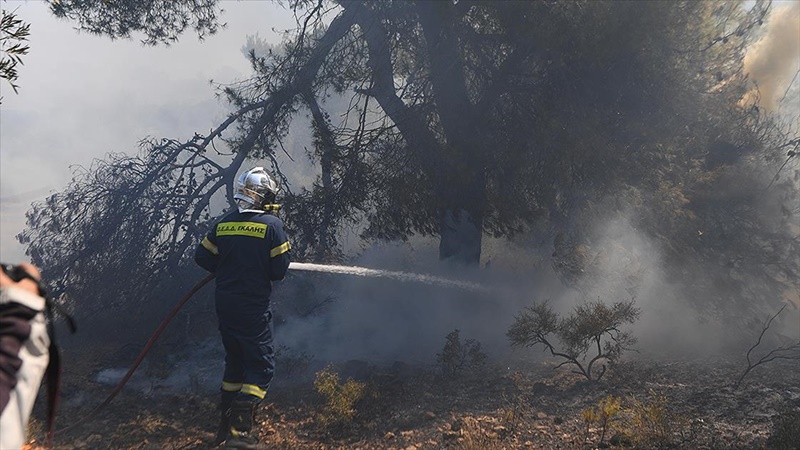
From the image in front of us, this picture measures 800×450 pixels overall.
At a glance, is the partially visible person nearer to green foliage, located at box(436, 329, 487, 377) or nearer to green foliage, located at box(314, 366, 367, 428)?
green foliage, located at box(314, 366, 367, 428)

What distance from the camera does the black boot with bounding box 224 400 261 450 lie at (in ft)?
13.0

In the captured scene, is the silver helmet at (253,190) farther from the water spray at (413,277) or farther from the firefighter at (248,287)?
the water spray at (413,277)

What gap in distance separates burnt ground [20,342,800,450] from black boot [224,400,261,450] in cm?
48

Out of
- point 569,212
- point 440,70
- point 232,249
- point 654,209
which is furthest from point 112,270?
point 654,209

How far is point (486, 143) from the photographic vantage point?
24.4 feet

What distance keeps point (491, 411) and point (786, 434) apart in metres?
2.11

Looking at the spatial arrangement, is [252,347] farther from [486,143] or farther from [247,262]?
[486,143]

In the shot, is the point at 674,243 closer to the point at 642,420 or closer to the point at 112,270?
the point at 642,420

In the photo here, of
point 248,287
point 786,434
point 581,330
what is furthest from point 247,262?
point 786,434

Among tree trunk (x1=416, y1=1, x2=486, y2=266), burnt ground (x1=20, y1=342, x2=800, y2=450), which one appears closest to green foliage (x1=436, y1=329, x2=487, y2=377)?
burnt ground (x1=20, y1=342, x2=800, y2=450)

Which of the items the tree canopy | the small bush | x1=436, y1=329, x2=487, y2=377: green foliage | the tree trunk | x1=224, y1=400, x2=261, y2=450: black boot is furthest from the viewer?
the tree trunk

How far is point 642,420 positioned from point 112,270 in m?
6.74

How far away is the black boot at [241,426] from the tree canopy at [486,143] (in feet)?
12.5

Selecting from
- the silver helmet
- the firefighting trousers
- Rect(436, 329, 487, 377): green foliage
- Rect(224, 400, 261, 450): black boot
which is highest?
the silver helmet
